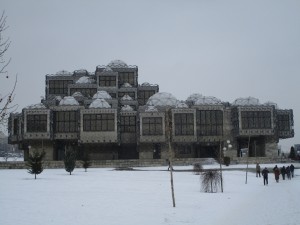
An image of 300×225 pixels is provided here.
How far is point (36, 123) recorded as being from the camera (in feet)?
210

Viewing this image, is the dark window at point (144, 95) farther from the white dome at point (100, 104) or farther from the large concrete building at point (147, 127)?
the white dome at point (100, 104)

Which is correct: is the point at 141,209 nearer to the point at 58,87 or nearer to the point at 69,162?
the point at 69,162

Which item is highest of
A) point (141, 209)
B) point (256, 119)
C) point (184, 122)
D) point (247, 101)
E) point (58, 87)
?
point (58, 87)

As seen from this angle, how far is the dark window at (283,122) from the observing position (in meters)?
69.9

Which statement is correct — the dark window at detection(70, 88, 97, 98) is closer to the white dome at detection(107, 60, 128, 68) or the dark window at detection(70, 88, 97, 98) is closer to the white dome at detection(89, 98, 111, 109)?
the white dome at detection(107, 60, 128, 68)

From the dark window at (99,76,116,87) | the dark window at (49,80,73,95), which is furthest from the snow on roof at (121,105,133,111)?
the dark window at (49,80,73,95)

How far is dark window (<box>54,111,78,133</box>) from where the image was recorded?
215 ft

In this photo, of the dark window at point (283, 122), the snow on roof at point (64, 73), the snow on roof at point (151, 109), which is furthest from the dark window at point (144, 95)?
the dark window at point (283, 122)

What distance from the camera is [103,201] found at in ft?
62.4

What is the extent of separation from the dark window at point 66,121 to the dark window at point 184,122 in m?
17.0

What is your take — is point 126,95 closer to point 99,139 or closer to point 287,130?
point 99,139

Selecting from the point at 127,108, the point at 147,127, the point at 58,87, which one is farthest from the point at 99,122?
the point at 58,87

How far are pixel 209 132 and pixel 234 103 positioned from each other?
8262mm

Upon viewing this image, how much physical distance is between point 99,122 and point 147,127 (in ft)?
26.0
